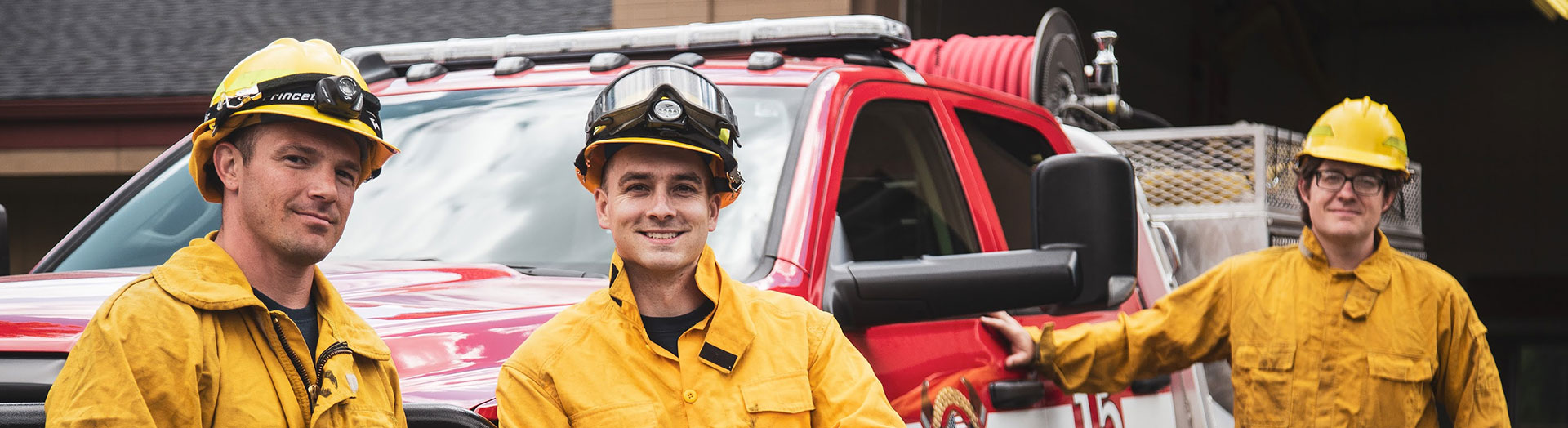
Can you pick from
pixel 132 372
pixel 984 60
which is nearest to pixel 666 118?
pixel 132 372

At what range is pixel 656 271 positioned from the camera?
255 cm

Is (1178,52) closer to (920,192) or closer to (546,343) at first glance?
(920,192)

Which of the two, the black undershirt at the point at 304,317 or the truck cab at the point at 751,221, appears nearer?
the black undershirt at the point at 304,317

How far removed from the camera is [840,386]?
8.32ft

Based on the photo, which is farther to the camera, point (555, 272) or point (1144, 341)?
point (1144, 341)

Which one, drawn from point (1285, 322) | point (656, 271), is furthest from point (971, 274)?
point (1285, 322)

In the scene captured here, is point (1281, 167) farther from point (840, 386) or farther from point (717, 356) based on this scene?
point (717, 356)

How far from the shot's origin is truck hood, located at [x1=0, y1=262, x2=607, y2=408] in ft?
7.43

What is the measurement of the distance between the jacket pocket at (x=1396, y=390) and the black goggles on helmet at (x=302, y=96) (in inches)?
123

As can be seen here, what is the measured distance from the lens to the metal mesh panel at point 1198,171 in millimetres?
6254

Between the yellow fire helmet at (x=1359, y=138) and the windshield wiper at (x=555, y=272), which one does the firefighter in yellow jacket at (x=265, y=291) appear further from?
the yellow fire helmet at (x=1359, y=138)

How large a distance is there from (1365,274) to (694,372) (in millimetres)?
2700

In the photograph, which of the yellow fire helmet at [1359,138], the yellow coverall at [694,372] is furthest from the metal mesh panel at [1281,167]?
the yellow coverall at [694,372]

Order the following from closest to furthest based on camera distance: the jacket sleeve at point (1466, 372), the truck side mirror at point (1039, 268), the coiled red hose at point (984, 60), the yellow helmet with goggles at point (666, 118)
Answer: the yellow helmet with goggles at point (666, 118) < the truck side mirror at point (1039, 268) < the jacket sleeve at point (1466, 372) < the coiled red hose at point (984, 60)
